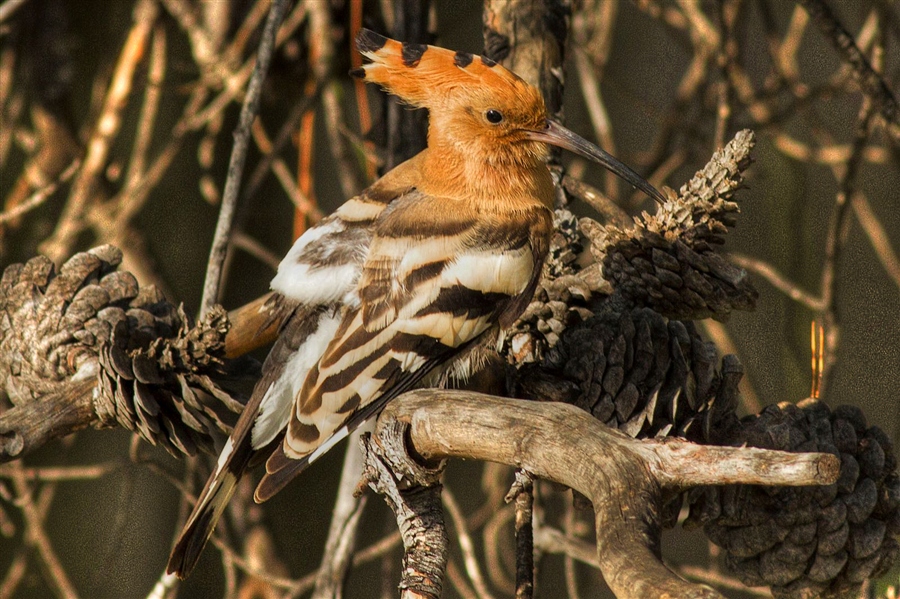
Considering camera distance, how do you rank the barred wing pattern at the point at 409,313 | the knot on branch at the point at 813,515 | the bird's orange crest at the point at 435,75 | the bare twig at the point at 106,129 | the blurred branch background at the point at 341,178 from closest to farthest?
the knot on branch at the point at 813,515
the barred wing pattern at the point at 409,313
the bird's orange crest at the point at 435,75
the blurred branch background at the point at 341,178
the bare twig at the point at 106,129

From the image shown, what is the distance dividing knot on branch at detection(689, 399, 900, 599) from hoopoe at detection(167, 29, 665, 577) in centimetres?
39

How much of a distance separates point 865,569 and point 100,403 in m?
1.04

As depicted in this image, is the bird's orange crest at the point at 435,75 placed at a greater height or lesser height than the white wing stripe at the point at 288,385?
greater

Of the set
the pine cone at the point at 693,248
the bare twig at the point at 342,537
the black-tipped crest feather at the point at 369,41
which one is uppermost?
the black-tipped crest feather at the point at 369,41

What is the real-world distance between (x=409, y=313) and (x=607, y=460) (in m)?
0.56

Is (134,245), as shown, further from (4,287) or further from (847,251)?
(847,251)

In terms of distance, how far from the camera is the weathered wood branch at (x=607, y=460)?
68 centimetres

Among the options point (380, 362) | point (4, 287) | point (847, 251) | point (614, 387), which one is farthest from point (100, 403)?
point (847, 251)

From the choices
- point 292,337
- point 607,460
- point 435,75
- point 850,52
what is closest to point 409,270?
point 292,337

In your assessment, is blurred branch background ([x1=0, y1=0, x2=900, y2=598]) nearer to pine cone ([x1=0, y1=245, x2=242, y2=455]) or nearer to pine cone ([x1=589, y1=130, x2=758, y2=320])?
pine cone ([x1=0, y1=245, x2=242, y2=455])

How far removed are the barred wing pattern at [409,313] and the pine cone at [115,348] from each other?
0.55ft

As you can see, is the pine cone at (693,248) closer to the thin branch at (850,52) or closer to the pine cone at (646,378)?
the pine cone at (646,378)

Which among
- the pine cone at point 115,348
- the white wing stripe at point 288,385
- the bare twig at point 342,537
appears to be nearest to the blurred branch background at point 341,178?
the bare twig at point 342,537

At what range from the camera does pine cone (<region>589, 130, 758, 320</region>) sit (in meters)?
1.15
